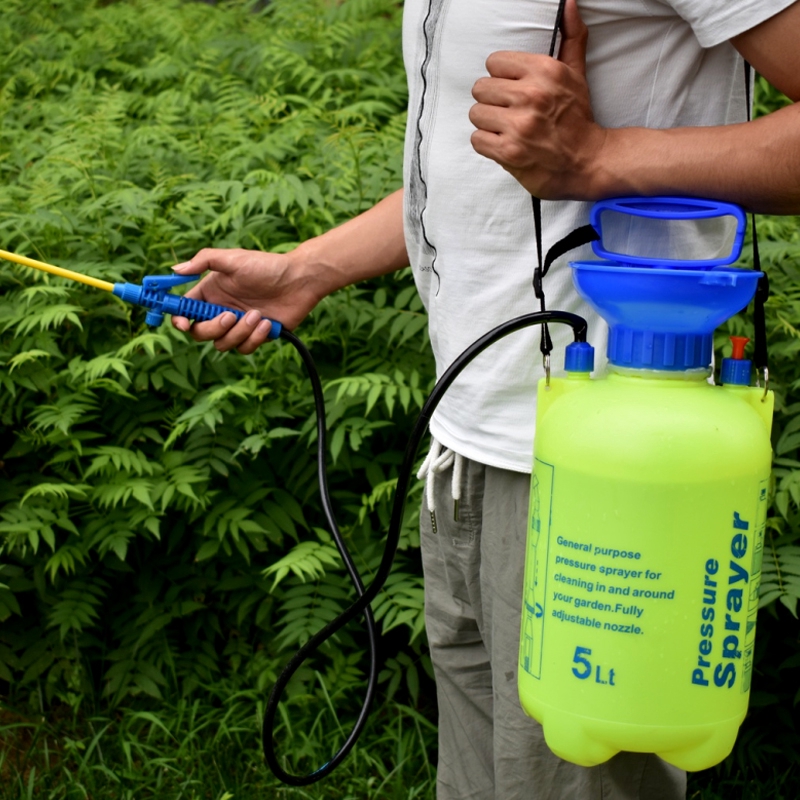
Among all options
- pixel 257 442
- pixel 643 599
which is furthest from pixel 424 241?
pixel 257 442

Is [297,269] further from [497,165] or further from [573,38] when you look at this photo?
[573,38]

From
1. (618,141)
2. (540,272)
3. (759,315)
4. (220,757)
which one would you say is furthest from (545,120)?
(220,757)

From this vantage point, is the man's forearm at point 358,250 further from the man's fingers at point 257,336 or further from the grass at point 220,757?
the grass at point 220,757

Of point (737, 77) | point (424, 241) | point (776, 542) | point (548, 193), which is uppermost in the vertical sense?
point (737, 77)

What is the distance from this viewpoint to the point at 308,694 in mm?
2955

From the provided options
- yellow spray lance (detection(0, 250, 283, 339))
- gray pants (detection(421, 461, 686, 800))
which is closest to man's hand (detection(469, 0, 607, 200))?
gray pants (detection(421, 461, 686, 800))

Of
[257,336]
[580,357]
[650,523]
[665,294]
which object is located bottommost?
[257,336]

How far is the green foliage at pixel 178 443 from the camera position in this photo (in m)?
2.79

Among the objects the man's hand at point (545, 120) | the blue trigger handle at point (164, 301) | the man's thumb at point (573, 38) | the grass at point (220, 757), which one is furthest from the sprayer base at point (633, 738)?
the grass at point (220, 757)

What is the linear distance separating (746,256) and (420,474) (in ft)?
5.33

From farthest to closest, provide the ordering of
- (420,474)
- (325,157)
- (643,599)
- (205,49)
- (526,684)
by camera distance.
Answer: (205,49)
(325,157)
(420,474)
(526,684)
(643,599)

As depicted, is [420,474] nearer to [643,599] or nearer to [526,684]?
[526,684]

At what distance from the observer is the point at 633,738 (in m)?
1.19

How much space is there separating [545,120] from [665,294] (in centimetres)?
28
